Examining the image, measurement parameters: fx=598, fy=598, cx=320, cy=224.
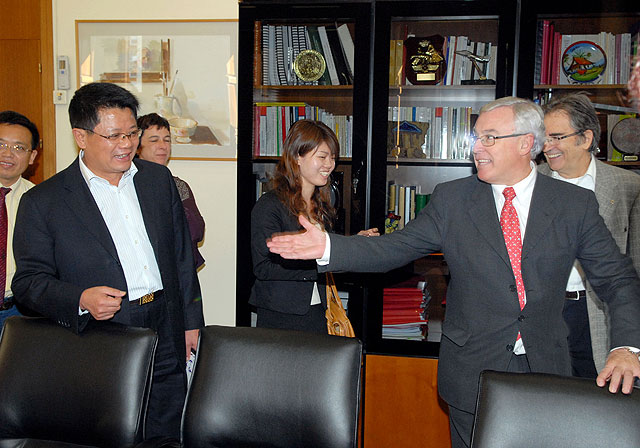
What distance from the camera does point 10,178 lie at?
2684 mm

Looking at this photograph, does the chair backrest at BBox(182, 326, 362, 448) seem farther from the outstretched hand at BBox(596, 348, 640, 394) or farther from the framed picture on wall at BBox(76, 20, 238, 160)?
the framed picture on wall at BBox(76, 20, 238, 160)

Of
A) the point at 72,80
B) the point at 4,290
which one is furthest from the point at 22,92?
the point at 4,290

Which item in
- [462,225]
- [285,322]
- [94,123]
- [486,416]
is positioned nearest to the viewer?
[486,416]

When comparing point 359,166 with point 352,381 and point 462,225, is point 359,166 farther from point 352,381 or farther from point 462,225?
point 352,381

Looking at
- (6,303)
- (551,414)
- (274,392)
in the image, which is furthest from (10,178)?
(551,414)

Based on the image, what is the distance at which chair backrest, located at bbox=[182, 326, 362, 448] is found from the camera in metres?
1.59

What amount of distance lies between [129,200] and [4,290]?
82 centimetres

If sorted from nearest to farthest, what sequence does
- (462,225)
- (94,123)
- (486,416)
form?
(486,416)
(462,225)
(94,123)

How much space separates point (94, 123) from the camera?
6.91 feet

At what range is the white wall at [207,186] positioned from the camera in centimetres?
371

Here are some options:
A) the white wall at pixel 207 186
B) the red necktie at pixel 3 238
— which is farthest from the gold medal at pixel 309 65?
the red necktie at pixel 3 238

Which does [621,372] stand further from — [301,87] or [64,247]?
[301,87]

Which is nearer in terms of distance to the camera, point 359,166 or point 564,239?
point 564,239

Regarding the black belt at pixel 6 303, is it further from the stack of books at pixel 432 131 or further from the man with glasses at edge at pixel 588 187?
the man with glasses at edge at pixel 588 187
